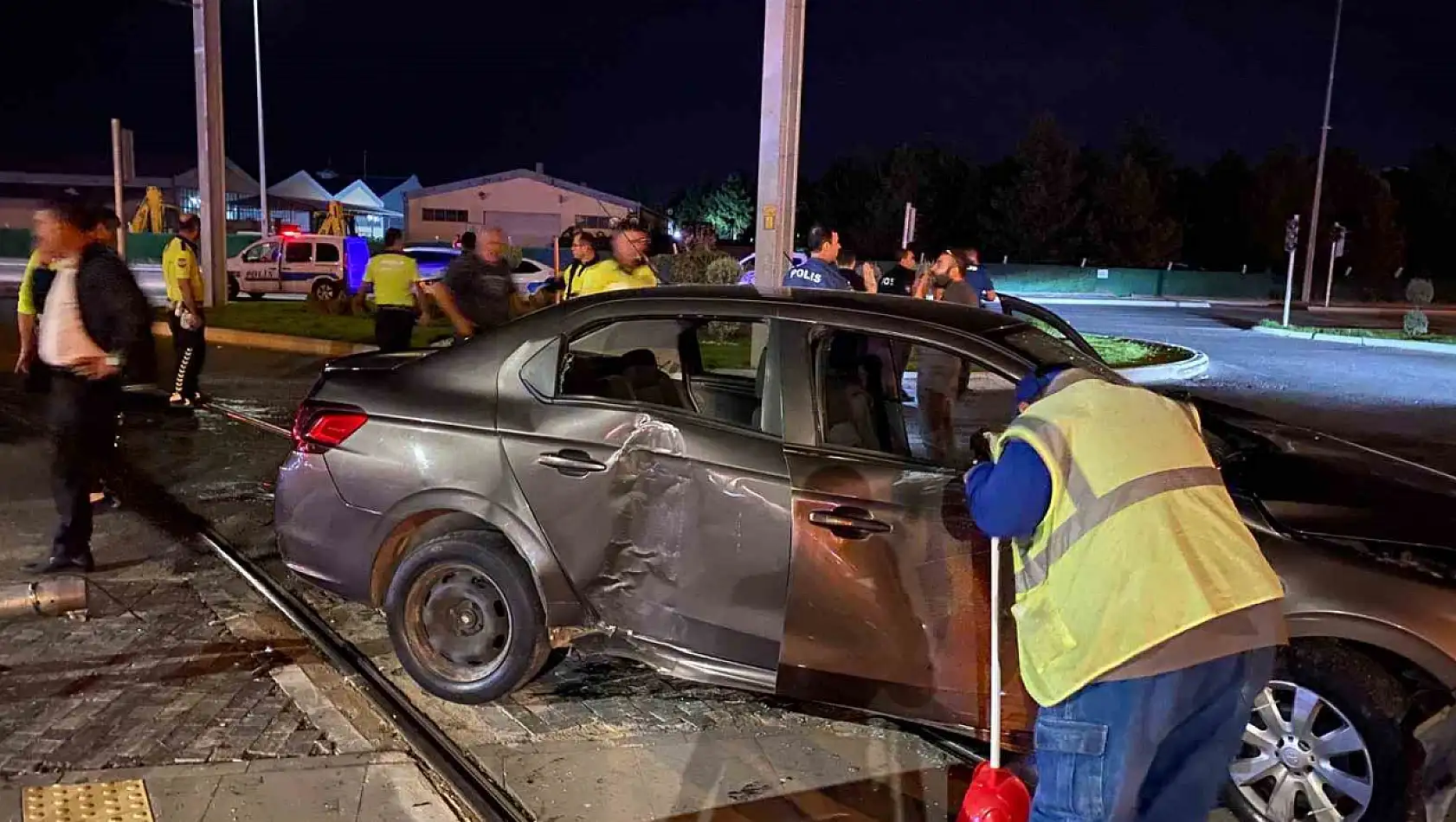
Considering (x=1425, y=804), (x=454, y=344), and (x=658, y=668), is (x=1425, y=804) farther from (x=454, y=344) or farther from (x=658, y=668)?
(x=454, y=344)

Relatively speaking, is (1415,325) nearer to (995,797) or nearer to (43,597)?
(995,797)

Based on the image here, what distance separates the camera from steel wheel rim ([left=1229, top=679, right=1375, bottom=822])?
3.23 m

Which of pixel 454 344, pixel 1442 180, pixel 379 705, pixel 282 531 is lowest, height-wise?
pixel 379 705

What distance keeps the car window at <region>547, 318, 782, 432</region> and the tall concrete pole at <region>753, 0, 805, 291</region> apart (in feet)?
16.9

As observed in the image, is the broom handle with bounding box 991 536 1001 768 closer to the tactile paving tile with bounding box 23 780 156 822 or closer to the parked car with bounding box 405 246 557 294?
the tactile paving tile with bounding box 23 780 156 822

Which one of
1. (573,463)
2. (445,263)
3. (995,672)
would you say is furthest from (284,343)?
(995,672)

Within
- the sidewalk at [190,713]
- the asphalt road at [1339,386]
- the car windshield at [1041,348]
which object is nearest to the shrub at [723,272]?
the asphalt road at [1339,386]

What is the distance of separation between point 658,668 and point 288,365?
11.8 meters

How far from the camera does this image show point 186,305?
9883 millimetres

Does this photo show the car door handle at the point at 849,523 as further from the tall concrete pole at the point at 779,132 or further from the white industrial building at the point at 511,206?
the white industrial building at the point at 511,206

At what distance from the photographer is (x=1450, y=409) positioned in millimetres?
13273

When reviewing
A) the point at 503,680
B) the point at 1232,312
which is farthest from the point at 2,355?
the point at 1232,312

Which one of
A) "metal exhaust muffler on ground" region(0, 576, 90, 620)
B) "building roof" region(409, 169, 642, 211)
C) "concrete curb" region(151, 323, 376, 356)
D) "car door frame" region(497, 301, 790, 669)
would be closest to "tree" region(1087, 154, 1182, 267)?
"building roof" region(409, 169, 642, 211)

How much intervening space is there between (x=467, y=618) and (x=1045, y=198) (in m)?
51.8
